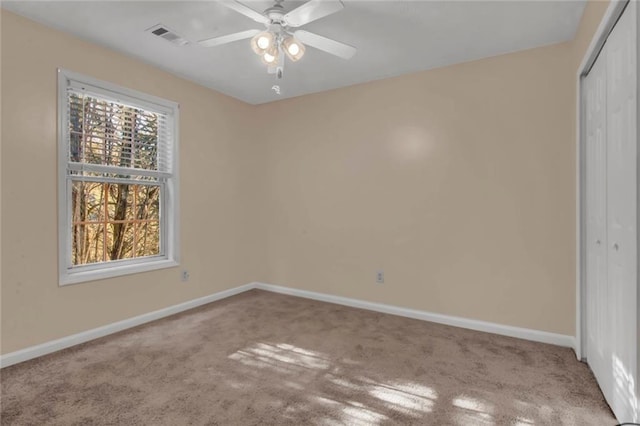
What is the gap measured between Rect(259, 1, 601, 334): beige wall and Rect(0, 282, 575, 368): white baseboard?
0.26ft

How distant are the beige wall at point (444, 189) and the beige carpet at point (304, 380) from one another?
19.9 inches

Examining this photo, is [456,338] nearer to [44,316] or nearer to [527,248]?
[527,248]

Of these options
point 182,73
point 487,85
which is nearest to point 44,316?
point 182,73

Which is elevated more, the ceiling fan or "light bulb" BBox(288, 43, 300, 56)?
the ceiling fan

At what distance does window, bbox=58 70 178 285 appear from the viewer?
273cm

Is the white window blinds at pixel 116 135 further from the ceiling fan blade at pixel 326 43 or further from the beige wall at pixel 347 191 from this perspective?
the ceiling fan blade at pixel 326 43

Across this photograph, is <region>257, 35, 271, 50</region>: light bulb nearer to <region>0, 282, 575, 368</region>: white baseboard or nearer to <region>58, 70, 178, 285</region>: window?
<region>58, 70, 178, 285</region>: window

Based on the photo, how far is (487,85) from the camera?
117 inches

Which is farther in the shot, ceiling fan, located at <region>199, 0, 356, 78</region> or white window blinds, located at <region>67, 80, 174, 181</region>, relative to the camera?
white window blinds, located at <region>67, 80, 174, 181</region>

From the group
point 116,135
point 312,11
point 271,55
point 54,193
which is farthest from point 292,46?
point 54,193

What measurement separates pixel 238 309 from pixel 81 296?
148 centimetres

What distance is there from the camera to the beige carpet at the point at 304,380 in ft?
5.92

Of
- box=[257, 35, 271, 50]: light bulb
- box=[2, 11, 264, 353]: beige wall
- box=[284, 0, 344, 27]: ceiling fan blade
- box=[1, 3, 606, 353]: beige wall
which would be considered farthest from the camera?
box=[1, 3, 606, 353]: beige wall

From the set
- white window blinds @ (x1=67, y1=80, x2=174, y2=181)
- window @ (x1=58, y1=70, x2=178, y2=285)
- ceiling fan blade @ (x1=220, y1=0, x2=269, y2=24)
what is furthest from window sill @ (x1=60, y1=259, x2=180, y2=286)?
ceiling fan blade @ (x1=220, y1=0, x2=269, y2=24)
